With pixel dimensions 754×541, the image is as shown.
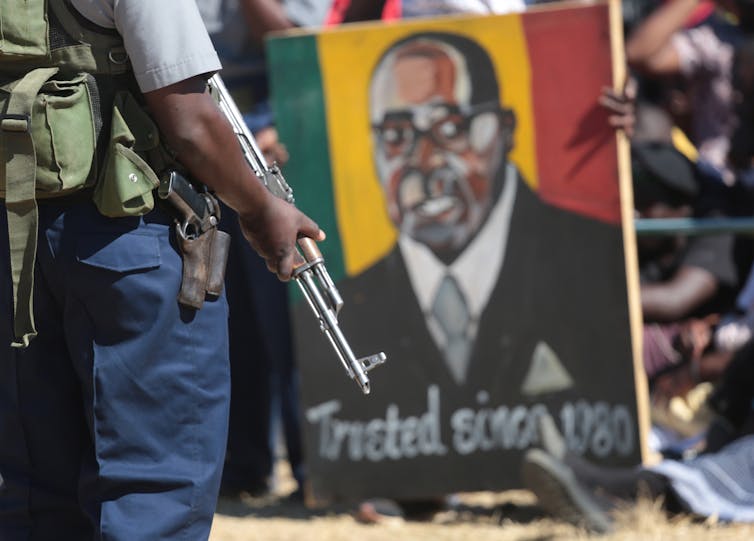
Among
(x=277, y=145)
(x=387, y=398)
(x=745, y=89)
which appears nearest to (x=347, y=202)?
(x=277, y=145)

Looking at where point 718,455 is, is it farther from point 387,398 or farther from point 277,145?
point 277,145

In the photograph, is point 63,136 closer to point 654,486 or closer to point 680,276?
point 654,486

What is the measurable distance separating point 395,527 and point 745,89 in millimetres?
2264

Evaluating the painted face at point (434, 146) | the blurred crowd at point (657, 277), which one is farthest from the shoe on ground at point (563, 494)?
the painted face at point (434, 146)

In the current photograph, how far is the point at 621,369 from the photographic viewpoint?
423 cm

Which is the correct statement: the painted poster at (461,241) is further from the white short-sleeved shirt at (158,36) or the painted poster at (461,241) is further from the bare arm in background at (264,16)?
the white short-sleeved shirt at (158,36)

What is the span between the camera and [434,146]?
14.2ft

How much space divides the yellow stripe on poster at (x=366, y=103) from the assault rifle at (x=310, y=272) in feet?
5.77

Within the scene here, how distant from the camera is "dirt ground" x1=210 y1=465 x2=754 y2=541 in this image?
12.5 feet

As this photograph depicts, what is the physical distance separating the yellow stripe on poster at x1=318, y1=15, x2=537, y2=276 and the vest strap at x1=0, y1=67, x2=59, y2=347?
2084mm

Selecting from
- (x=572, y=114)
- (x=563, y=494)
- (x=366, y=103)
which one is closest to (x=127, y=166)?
(x=563, y=494)

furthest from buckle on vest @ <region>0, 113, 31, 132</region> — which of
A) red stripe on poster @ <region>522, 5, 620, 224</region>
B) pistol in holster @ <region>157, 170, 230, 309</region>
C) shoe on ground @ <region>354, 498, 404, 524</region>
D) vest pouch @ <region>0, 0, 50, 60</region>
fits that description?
shoe on ground @ <region>354, 498, 404, 524</region>

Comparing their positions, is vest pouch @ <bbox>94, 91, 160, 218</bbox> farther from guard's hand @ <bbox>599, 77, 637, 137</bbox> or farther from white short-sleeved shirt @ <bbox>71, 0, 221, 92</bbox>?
guard's hand @ <bbox>599, 77, 637, 137</bbox>

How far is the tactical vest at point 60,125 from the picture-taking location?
227 cm
